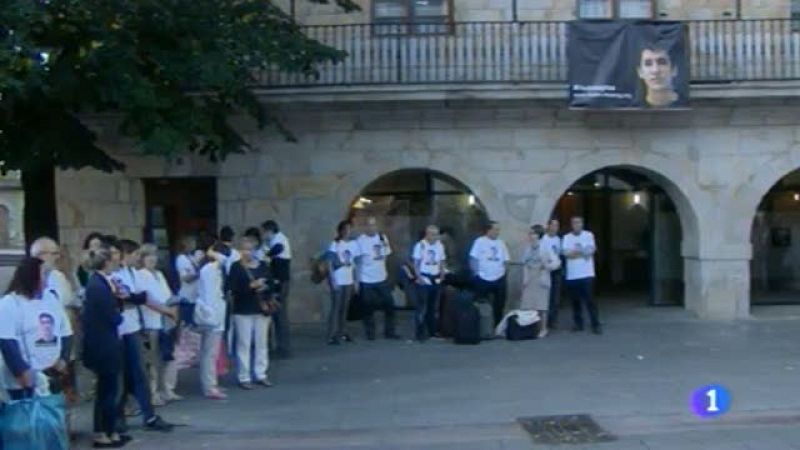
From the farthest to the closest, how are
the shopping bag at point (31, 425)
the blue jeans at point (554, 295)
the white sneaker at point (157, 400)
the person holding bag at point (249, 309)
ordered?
1. the blue jeans at point (554, 295)
2. the person holding bag at point (249, 309)
3. the white sneaker at point (157, 400)
4. the shopping bag at point (31, 425)

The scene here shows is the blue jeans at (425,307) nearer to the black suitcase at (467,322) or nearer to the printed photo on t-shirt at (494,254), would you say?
the black suitcase at (467,322)

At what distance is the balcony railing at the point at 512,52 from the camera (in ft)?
63.5

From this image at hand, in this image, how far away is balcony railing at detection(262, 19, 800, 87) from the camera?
1934 centimetres

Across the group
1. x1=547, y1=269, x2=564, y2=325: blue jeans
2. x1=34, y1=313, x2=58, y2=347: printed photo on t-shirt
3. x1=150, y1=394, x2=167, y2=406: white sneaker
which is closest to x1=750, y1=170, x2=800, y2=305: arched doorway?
x1=547, y1=269, x2=564, y2=325: blue jeans

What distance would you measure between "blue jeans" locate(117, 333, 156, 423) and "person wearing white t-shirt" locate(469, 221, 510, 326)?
7732 mm

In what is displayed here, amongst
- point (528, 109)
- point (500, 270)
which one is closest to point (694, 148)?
point (528, 109)

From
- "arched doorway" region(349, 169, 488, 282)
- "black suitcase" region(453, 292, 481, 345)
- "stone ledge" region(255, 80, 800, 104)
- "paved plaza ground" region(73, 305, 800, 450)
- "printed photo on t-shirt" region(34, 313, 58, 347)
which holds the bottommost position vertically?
"paved plaza ground" region(73, 305, 800, 450)

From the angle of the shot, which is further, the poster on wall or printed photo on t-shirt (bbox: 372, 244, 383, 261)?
the poster on wall

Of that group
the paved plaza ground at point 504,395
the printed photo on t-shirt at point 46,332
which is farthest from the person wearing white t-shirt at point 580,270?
the printed photo on t-shirt at point 46,332

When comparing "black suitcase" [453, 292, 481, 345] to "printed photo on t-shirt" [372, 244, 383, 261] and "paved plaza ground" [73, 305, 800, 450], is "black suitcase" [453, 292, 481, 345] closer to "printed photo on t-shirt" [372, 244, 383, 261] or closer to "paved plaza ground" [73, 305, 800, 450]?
"paved plaza ground" [73, 305, 800, 450]

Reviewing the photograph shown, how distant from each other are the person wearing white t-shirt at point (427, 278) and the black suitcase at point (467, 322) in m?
0.56

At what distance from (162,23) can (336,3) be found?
416 cm

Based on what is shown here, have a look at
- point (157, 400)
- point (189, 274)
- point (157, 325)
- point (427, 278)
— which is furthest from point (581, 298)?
point (157, 325)

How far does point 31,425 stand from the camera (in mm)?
8180
